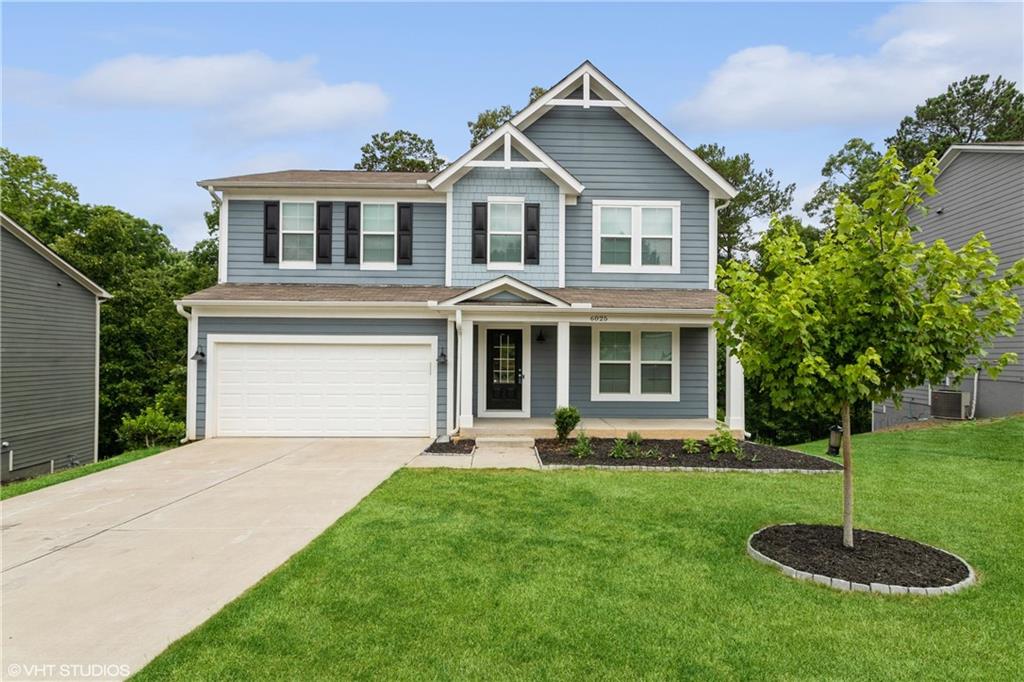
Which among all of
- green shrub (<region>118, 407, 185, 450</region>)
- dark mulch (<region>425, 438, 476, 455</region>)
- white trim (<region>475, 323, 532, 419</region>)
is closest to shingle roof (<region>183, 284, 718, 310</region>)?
white trim (<region>475, 323, 532, 419</region>)

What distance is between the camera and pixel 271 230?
40.8ft

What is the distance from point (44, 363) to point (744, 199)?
28.8 meters

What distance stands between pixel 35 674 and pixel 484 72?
2204 centimetres

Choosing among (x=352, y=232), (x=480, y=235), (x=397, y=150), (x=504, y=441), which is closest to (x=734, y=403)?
(x=504, y=441)

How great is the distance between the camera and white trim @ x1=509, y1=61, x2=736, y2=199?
1238 centimetres

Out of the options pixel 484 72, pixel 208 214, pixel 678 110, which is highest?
pixel 678 110

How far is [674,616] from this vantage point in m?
3.90

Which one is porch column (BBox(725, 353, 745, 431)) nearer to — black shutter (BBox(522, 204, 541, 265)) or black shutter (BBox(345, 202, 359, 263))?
black shutter (BBox(522, 204, 541, 265))

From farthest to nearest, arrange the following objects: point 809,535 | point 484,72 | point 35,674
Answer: point 484,72, point 809,535, point 35,674

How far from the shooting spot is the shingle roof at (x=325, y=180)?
1212cm

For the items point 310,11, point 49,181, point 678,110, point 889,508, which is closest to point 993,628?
point 889,508

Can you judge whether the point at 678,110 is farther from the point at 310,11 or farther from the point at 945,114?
the point at 310,11

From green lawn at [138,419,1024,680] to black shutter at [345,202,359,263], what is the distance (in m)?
7.19

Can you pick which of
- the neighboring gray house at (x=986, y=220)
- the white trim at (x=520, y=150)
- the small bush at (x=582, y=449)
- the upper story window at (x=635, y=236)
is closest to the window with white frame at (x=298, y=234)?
the white trim at (x=520, y=150)
